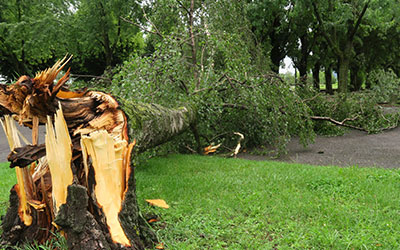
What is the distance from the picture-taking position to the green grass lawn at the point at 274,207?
2.58m

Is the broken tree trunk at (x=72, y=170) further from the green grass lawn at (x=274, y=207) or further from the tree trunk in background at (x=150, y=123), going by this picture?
the green grass lawn at (x=274, y=207)

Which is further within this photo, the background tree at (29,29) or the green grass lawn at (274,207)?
the background tree at (29,29)

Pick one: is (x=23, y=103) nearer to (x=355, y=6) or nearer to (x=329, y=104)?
(x=329, y=104)

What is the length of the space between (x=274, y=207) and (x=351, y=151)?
4.88 m

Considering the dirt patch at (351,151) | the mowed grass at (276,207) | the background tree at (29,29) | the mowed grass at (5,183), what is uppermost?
the background tree at (29,29)

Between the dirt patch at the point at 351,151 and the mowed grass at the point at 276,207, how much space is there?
5.31ft

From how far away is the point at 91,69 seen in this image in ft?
71.5

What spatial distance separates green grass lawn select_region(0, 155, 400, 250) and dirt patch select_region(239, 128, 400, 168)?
1.55 metres

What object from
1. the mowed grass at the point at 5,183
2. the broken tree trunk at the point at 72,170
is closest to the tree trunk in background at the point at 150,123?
the broken tree trunk at the point at 72,170

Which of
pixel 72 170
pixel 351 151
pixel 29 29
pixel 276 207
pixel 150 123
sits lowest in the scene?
pixel 351 151

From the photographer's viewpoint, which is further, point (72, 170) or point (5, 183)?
point (5, 183)

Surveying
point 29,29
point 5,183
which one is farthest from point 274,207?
point 29,29

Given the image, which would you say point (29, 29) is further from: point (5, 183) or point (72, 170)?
point (72, 170)

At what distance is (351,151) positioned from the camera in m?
7.30
